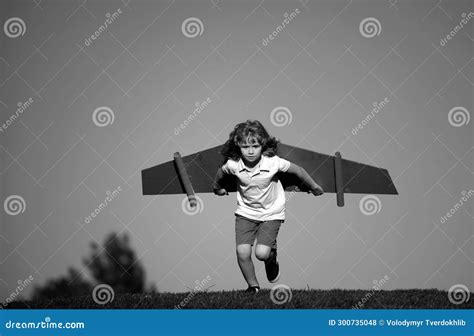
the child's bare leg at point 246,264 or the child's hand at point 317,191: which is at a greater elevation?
the child's hand at point 317,191

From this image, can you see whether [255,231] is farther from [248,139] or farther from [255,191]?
[248,139]

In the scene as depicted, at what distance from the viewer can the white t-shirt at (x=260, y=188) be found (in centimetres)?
575

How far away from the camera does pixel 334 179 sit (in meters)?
6.25

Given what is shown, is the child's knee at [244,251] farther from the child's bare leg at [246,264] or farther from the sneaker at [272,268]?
the sneaker at [272,268]

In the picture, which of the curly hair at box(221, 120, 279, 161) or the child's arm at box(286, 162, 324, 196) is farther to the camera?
the child's arm at box(286, 162, 324, 196)

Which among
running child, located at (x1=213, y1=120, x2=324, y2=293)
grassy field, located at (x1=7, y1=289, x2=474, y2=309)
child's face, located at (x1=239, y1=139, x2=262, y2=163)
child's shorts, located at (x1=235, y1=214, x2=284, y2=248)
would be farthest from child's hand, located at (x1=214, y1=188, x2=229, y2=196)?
grassy field, located at (x1=7, y1=289, x2=474, y2=309)

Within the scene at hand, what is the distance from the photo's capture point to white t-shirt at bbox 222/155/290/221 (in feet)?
18.9

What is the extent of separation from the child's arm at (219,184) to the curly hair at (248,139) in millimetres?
187

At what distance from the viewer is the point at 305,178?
596cm

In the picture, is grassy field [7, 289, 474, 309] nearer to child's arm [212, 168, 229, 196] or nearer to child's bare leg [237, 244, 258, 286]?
child's bare leg [237, 244, 258, 286]

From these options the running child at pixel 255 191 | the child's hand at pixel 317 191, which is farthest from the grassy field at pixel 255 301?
the child's hand at pixel 317 191

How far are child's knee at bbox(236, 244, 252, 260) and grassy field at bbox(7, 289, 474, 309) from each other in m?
0.36

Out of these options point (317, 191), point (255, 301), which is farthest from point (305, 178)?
point (255, 301)

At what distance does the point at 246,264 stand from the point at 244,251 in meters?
0.13
